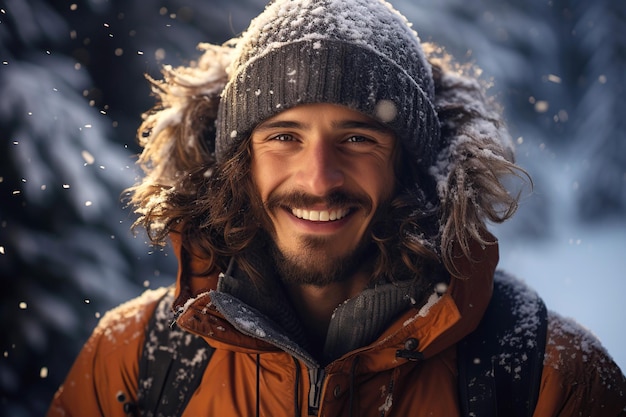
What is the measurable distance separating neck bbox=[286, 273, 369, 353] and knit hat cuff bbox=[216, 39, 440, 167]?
73 cm

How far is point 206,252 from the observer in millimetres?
2896

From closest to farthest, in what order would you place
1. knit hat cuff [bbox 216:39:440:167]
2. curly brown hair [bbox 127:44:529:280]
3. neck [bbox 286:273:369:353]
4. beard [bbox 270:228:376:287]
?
1. knit hat cuff [bbox 216:39:440:167]
2. curly brown hair [bbox 127:44:529:280]
3. beard [bbox 270:228:376:287]
4. neck [bbox 286:273:369:353]

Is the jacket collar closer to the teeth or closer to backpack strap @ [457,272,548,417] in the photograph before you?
backpack strap @ [457,272,548,417]

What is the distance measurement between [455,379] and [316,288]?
806 mm

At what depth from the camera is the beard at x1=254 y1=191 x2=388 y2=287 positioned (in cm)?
279

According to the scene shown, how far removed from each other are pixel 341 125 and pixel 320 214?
42 cm

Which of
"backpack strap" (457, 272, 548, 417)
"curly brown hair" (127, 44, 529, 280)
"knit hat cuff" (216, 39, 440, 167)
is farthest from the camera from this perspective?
"curly brown hair" (127, 44, 529, 280)

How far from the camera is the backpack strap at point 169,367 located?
2.62 m

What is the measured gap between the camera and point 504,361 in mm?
2475

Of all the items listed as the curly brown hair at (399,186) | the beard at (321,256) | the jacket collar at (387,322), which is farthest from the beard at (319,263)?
the jacket collar at (387,322)

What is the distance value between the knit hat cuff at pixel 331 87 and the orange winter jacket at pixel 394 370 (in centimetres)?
69

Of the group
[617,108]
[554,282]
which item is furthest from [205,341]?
[554,282]

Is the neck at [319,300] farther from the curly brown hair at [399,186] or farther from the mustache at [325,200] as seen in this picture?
the mustache at [325,200]

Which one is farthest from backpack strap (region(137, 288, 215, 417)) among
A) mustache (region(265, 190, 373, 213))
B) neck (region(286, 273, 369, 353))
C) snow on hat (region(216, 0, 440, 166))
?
snow on hat (region(216, 0, 440, 166))
